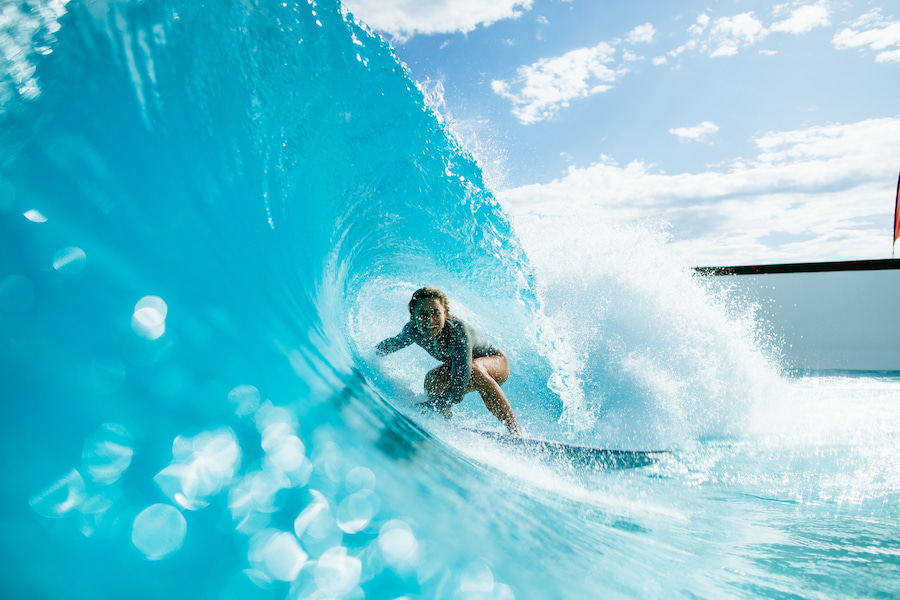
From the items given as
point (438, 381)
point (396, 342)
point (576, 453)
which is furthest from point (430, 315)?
point (576, 453)

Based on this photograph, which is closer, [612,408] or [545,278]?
[612,408]

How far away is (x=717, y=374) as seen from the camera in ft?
14.3

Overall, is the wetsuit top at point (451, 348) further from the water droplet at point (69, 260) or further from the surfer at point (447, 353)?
the water droplet at point (69, 260)

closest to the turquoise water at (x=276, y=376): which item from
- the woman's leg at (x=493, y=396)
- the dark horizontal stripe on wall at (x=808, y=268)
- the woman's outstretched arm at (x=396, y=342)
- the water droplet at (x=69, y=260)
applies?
the water droplet at (x=69, y=260)

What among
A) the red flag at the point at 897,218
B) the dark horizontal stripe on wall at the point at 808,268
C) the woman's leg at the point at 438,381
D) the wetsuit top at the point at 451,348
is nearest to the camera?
the wetsuit top at the point at 451,348

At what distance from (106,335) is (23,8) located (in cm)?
118

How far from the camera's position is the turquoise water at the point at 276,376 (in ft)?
3.77

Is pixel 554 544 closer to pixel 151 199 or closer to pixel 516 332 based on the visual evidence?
pixel 151 199

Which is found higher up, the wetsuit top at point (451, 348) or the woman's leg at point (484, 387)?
the wetsuit top at point (451, 348)

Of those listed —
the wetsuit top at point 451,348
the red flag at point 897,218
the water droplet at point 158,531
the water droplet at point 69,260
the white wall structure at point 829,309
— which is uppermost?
the water droplet at point 69,260

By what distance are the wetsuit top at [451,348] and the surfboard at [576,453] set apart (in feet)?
0.70

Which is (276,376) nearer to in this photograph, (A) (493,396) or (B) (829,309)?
(A) (493,396)

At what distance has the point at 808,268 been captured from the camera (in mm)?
8375

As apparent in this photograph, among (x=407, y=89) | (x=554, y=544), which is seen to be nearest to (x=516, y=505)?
(x=554, y=544)
